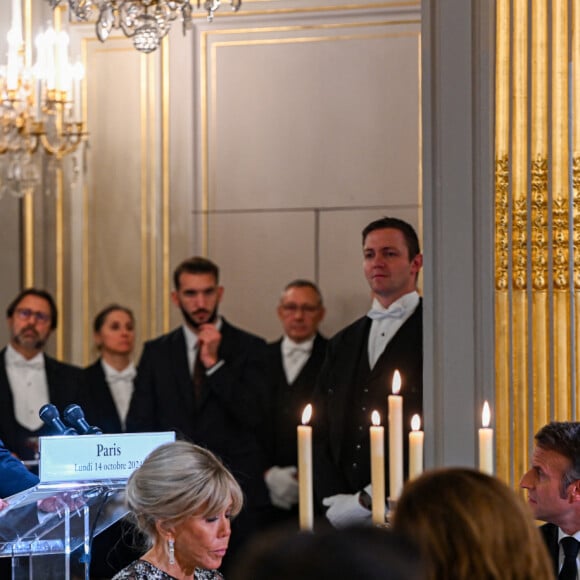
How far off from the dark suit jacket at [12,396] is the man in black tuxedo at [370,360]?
6.12 feet

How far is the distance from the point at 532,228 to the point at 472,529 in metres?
1.73

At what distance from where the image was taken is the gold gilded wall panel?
117 inches

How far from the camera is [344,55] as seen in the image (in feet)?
22.3

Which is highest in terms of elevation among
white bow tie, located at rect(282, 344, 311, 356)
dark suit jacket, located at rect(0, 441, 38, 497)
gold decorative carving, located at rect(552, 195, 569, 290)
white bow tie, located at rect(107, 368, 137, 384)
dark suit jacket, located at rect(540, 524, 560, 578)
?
gold decorative carving, located at rect(552, 195, 569, 290)

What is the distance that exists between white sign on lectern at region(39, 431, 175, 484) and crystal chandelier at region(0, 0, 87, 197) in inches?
146

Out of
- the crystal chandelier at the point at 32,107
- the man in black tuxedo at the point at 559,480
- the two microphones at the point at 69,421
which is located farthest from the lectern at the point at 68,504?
the crystal chandelier at the point at 32,107

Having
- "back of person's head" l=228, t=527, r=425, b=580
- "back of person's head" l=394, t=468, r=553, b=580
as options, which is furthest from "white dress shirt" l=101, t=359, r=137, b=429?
"back of person's head" l=228, t=527, r=425, b=580

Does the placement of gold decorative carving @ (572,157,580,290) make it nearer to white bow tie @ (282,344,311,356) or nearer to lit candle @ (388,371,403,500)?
lit candle @ (388,371,403,500)

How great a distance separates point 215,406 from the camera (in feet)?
18.7

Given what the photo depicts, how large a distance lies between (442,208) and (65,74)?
3.46 m

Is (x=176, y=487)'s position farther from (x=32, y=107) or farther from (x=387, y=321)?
(x=32, y=107)

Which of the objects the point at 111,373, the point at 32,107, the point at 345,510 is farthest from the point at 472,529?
the point at 32,107

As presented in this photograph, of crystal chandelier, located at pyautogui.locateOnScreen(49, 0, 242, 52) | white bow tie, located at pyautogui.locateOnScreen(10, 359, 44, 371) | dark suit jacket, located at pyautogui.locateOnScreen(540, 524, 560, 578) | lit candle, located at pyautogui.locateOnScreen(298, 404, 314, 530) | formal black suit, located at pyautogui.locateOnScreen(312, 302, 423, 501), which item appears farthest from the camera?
white bow tie, located at pyautogui.locateOnScreen(10, 359, 44, 371)

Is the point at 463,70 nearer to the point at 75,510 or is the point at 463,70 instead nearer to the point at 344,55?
the point at 75,510
